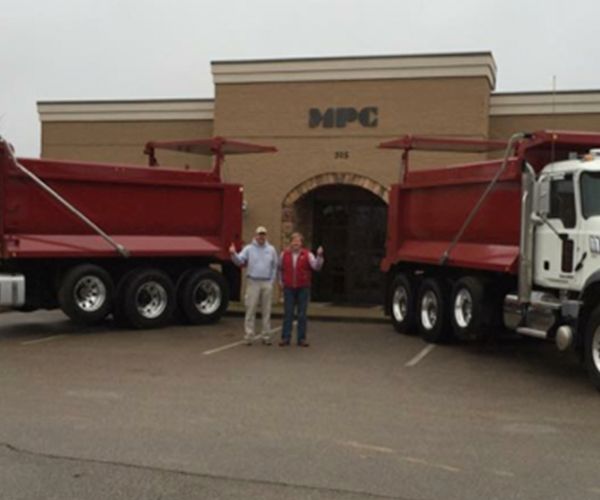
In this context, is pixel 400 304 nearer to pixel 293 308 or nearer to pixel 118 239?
pixel 293 308

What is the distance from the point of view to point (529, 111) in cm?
1856

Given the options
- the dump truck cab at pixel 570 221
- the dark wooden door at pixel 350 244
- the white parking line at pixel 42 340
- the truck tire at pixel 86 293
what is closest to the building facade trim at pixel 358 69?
the dark wooden door at pixel 350 244

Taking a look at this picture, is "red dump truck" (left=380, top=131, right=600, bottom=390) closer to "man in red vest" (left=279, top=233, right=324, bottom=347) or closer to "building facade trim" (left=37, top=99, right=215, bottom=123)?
"man in red vest" (left=279, top=233, right=324, bottom=347)

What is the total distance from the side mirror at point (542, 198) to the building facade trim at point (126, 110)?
11.6 meters

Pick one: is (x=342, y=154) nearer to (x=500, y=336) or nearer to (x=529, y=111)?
(x=529, y=111)

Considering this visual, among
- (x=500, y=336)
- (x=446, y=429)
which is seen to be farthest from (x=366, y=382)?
(x=500, y=336)

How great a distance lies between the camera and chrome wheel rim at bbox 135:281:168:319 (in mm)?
14391

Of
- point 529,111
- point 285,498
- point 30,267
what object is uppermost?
point 529,111

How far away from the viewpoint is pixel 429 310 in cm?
1359

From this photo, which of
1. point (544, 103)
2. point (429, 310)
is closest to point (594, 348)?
point (429, 310)

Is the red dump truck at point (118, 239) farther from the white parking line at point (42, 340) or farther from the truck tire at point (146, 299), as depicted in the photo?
the white parking line at point (42, 340)

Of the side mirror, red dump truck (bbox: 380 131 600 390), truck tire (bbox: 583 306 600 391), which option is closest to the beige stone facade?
red dump truck (bbox: 380 131 600 390)

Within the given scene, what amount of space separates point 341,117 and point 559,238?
Answer: 381 inches

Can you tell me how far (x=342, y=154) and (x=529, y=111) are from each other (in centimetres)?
430
